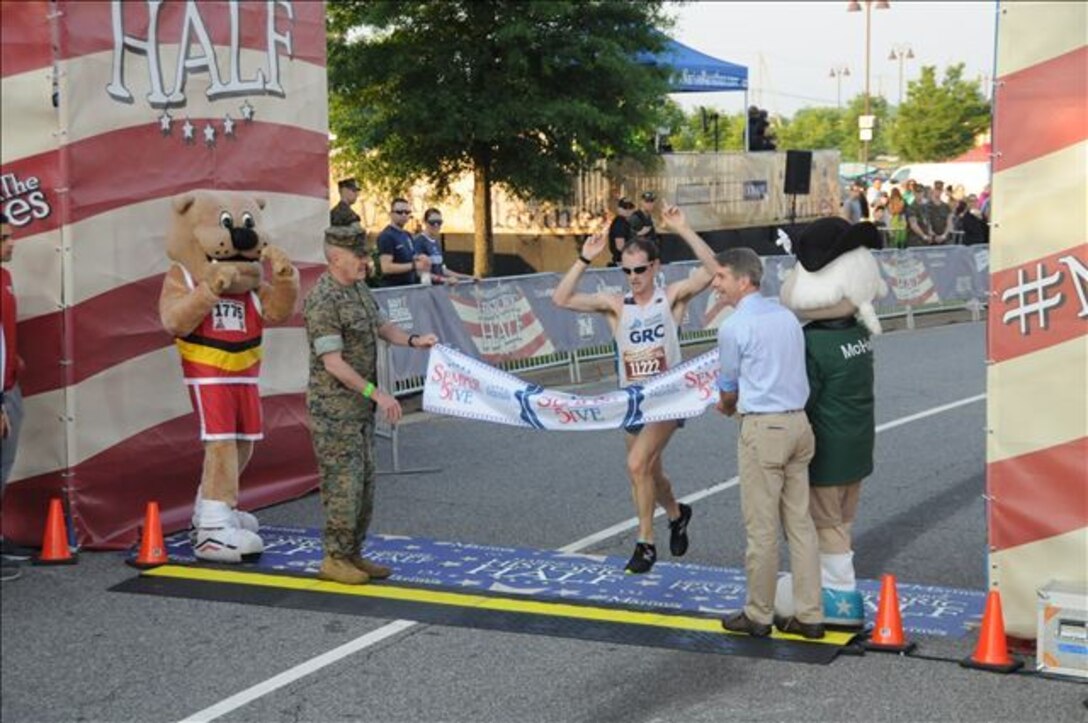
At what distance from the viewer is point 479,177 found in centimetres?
2791

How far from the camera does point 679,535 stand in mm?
9547

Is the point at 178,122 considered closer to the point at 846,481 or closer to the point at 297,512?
the point at 297,512

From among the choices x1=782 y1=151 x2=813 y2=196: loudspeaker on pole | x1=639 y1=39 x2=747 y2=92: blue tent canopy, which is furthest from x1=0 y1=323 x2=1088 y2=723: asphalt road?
x1=639 y1=39 x2=747 y2=92: blue tent canopy

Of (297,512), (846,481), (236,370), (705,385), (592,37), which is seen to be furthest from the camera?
(592,37)

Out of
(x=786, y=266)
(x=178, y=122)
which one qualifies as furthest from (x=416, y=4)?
(x=178, y=122)

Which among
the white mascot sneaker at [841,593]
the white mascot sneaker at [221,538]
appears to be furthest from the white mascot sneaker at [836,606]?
the white mascot sneaker at [221,538]

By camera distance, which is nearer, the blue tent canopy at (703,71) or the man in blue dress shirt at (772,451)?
the man in blue dress shirt at (772,451)

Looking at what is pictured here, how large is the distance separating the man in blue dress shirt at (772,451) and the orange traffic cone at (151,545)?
3717 mm

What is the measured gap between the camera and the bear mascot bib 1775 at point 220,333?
31.3 feet

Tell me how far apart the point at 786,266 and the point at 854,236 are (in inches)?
636

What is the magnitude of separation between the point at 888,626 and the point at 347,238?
3642mm

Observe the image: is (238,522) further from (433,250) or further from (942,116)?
(942,116)

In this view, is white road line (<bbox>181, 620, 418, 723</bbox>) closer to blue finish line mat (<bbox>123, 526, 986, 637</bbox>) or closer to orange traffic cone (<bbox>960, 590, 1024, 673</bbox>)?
blue finish line mat (<bbox>123, 526, 986, 637</bbox>)

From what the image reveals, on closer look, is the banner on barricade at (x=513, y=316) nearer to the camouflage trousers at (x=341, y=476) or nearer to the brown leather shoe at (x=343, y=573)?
the camouflage trousers at (x=341, y=476)
